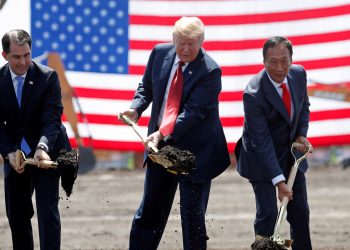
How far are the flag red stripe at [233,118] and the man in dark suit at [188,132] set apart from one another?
5036 mm

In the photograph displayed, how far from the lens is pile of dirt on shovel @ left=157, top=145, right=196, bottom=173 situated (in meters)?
8.04

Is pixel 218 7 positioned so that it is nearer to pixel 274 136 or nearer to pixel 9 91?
pixel 274 136

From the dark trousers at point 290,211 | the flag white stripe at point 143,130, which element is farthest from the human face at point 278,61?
the flag white stripe at point 143,130

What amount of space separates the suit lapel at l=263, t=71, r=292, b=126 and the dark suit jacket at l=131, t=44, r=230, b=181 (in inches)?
13.0

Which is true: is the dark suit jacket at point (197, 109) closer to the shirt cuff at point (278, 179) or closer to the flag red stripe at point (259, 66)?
the shirt cuff at point (278, 179)

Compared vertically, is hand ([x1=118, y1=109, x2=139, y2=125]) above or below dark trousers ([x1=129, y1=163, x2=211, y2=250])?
above

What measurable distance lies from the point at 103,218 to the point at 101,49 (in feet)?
6.58

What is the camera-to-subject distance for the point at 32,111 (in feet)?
28.2

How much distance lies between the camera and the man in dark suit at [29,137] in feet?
28.0

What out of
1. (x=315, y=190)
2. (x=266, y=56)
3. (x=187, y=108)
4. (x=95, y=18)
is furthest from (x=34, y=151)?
(x=315, y=190)

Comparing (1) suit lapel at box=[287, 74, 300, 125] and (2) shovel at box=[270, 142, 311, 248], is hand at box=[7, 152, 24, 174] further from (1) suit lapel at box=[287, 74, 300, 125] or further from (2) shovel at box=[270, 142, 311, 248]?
(1) suit lapel at box=[287, 74, 300, 125]

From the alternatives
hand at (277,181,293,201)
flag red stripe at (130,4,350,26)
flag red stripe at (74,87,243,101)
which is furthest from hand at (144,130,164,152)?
flag red stripe at (130,4,350,26)

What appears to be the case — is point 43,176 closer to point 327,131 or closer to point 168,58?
point 168,58

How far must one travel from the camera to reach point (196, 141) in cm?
852
